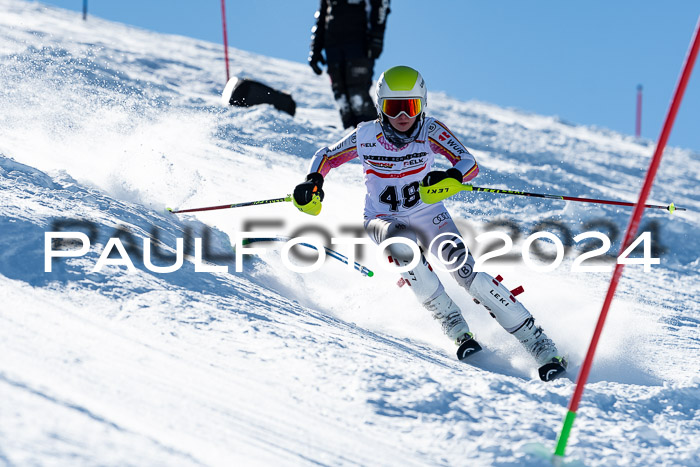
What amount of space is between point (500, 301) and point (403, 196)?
943mm

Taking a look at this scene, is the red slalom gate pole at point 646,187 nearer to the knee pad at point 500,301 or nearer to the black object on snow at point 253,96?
the knee pad at point 500,301

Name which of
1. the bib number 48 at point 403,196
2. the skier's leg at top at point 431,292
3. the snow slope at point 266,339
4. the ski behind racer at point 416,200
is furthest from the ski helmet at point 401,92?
the snow slope at point 266,339

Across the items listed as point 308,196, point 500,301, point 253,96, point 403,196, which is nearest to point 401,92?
point 403,196

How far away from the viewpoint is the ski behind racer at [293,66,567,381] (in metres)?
3.99

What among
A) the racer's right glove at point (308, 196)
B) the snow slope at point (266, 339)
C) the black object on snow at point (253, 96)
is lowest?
the snow slope at point (266, 339)

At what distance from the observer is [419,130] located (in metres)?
4.39

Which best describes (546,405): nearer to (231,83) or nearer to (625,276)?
(625,276)

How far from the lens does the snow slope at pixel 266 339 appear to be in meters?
2.26

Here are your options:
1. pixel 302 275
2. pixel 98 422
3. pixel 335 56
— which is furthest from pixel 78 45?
pixel 98 422

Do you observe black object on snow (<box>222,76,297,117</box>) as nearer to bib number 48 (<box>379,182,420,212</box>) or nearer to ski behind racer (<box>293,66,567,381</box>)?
ski behind racer (<box>293,66,567,381</box>)

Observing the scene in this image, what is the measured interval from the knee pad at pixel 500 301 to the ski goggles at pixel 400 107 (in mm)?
1068

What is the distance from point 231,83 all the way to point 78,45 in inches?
206

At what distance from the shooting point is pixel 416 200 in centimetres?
446

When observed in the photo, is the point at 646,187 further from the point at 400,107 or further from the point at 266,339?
the point at 400,107
